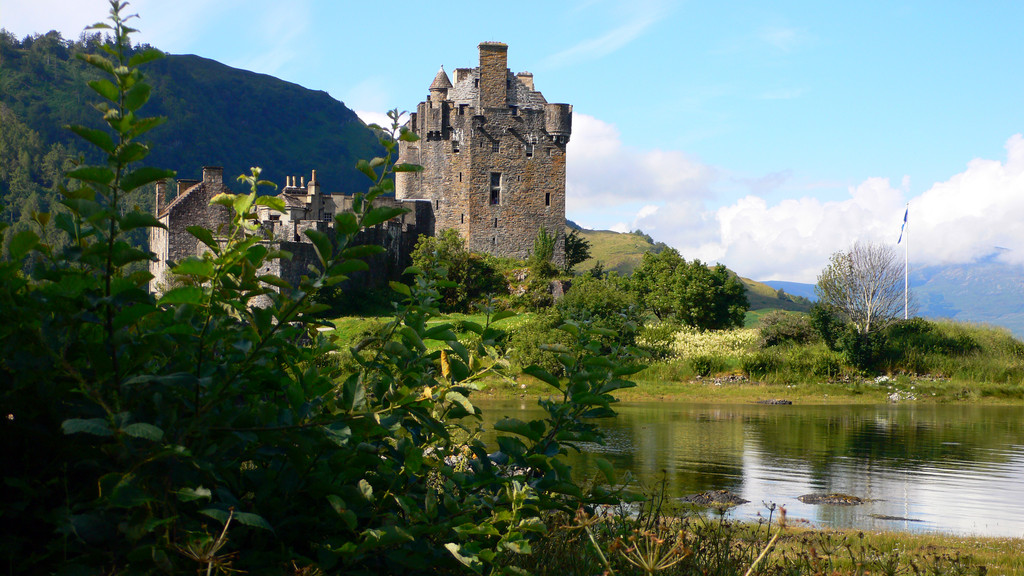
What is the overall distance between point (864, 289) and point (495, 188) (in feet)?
81.0

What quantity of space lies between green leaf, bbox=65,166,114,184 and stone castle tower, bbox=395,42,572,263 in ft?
167

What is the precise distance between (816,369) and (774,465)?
66.2 ft

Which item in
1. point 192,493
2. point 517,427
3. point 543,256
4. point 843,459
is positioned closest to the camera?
point 192,493

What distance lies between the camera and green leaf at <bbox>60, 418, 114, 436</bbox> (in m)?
1.81

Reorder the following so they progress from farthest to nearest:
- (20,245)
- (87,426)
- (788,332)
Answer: (788,332) → (20,245) → (87,426)

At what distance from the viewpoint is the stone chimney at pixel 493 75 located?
53375 mm

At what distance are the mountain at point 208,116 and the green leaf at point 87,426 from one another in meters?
121

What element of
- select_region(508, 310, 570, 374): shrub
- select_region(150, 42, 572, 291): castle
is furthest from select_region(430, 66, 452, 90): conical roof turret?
select_region(508, 310, 570, 374): shrub

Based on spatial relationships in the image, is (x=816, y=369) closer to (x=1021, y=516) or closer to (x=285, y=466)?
(x=1021, y=516)

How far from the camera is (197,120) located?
515 ft

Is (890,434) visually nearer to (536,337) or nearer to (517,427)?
(536,337)

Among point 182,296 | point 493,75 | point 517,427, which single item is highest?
point 493,75

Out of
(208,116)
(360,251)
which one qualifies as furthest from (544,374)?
(208,116)

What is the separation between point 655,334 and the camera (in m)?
34.4
